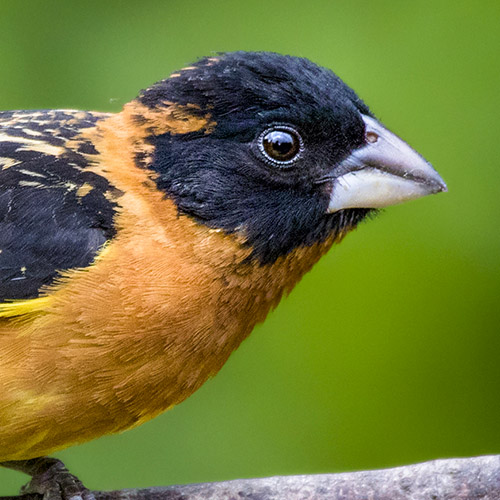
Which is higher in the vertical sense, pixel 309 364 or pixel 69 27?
pixel 69 27

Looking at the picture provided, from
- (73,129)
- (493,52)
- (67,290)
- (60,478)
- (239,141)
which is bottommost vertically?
(60,478)

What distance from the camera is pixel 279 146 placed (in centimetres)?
412

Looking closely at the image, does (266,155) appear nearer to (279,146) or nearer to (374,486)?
(279,146)

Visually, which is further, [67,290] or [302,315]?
[302,315]

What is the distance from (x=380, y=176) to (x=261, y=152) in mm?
457

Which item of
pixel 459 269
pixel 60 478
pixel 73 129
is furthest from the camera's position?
pixel 459 269

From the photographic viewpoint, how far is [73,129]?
434cm

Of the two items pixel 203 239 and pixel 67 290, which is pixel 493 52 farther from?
pixel 67 290

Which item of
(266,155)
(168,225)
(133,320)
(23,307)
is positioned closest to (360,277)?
(266,155)

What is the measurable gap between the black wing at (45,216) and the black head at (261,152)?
26 centimetres

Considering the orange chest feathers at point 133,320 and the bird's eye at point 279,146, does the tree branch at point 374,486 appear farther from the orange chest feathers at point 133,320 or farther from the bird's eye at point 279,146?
the bird's eye at point 279,146

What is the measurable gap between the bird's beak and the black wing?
845mm

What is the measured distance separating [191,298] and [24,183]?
717 millimetres

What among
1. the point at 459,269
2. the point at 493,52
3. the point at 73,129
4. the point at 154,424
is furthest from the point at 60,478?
the point at 493,52
